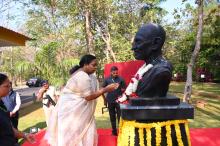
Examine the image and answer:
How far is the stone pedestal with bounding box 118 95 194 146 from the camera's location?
3.20 metres

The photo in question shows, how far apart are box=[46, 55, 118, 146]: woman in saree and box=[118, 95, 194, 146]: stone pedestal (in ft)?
5.85

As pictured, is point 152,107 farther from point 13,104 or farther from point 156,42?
point 13,104

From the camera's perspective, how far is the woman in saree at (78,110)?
199 inches

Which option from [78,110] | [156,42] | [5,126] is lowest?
[78,110]

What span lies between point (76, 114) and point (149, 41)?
7.35ft

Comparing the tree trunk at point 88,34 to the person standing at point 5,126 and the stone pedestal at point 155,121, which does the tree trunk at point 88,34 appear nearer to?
the person standing at point 5,126

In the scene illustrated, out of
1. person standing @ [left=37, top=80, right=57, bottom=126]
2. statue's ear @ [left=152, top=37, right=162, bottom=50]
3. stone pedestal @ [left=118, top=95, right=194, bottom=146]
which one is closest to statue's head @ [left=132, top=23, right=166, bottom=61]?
statue's ear @ [left=152, top=37, right=162, bottom=50]

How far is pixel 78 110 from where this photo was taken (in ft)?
17.0

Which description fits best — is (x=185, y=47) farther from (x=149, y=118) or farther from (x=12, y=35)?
(x=149, y=118)

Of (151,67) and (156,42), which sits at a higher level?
(156,42)

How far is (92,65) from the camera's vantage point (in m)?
5.09

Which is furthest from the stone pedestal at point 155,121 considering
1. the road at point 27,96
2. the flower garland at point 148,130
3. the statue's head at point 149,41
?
the road at point 27,96

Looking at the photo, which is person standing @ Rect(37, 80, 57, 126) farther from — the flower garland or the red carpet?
the flower garland

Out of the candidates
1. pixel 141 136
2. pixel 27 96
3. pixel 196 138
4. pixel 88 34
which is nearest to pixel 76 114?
pixel 141 136
